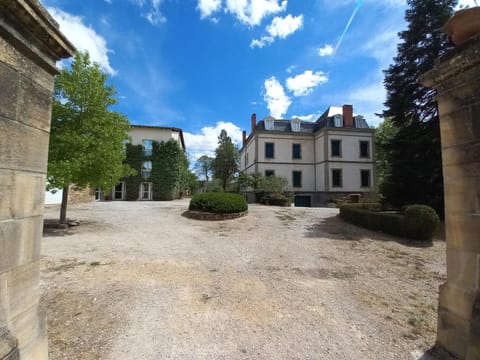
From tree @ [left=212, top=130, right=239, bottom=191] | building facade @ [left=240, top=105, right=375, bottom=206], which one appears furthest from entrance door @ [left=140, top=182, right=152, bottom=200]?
building facade @ [left=240, top=105, right=375, bottom=206]

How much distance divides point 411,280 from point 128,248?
6.08 m

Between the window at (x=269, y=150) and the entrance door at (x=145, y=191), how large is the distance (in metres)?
11.4

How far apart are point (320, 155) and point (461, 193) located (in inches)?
851

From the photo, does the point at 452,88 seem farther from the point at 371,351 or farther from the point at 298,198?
the point at 298,198

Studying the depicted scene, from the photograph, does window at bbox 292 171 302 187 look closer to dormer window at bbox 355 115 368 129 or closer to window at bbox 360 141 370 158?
window at bbox 360 141 370 158

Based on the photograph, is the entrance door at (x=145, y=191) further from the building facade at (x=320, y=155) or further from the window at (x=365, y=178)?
the window at (x=365, y=178)

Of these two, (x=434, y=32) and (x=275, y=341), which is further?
(x=434, y=32)

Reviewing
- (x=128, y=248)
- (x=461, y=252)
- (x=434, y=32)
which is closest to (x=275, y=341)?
(x=461, y=252)

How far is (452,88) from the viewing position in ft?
6.83

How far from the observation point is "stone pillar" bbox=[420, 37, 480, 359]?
1882mm

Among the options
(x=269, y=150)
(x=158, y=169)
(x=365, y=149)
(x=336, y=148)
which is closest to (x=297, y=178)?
(x=269, y=150)

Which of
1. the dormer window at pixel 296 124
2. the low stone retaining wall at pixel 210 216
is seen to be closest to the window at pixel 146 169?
the low stone retaining wall at pixel 210 216

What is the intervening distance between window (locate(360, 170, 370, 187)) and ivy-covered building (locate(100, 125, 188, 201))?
17.8 m

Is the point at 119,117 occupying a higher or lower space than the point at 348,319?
higher
